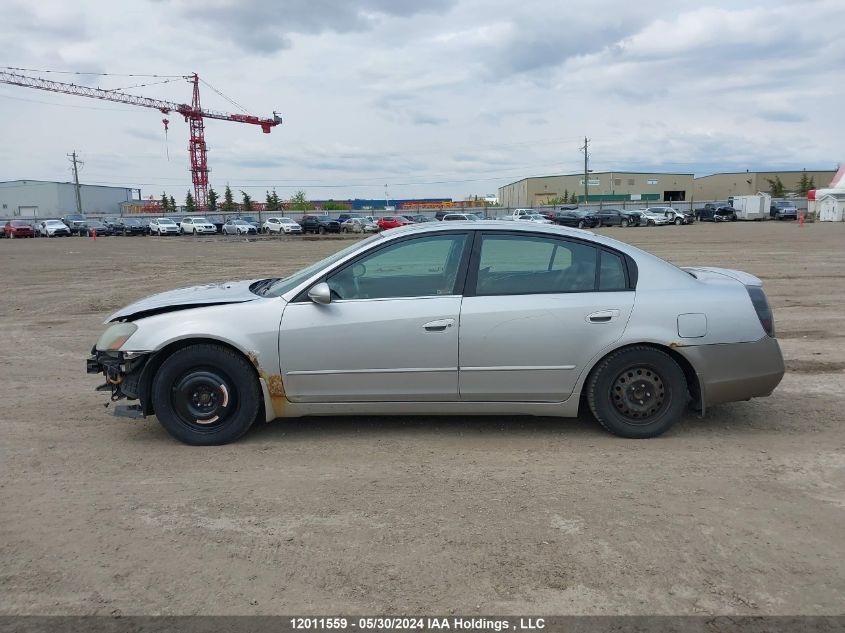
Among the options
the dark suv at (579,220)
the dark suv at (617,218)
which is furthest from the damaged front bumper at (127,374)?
the dark suv at (617,218)

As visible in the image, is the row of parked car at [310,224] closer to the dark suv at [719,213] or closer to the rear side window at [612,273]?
the dark suv at [719,213]

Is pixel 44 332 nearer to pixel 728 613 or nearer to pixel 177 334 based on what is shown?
pixel 177 334

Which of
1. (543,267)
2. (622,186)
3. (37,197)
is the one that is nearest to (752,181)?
(622,186)

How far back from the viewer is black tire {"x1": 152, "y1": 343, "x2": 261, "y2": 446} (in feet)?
15.0

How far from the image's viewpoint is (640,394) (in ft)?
15.3

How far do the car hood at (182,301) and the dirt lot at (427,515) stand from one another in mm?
946

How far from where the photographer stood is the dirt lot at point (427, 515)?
2.91m

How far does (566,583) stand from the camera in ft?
9.73

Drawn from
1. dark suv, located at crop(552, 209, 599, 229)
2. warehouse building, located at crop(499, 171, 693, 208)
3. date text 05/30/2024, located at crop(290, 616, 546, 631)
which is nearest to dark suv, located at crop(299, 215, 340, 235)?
dark suv, located at crop(552, 209, 599, 229)

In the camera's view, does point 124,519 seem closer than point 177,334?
Yes

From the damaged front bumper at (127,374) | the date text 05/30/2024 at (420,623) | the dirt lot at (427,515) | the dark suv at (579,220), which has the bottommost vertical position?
the date text 05/30/2024 at (420,623)

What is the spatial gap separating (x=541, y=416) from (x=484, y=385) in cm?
82

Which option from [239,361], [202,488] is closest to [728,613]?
[202,488]

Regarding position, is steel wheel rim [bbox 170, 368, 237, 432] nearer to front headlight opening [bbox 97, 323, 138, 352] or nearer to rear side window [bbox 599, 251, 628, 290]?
front headlight opening [bbox 97, 323, 138, 352]
